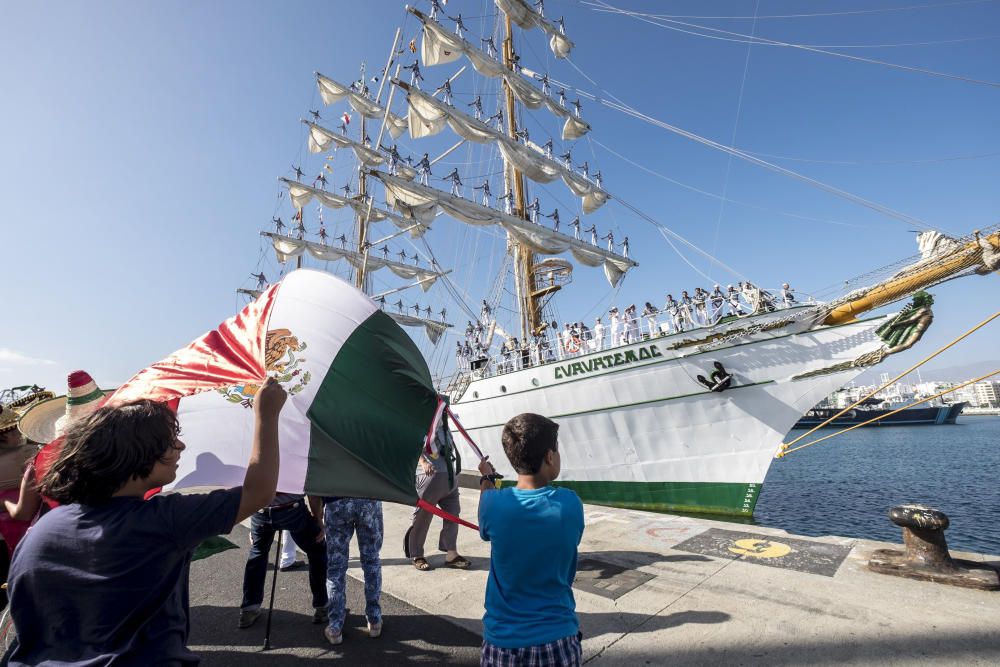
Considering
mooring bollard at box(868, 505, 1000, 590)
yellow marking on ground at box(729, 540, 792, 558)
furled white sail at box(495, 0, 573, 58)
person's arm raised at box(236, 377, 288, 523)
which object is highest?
furled white sail at box(495, 0, 573, 58)

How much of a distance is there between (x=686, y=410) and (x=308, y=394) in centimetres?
1038

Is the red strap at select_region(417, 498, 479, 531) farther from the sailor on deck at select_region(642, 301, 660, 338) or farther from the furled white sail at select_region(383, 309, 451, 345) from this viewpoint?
the furled white sail at select_region(383, 309, 451, 345)

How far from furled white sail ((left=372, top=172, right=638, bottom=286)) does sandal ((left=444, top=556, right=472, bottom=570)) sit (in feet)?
50.7

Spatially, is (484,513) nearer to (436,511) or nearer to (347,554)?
(436,511)

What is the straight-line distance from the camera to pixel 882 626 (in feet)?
10.6

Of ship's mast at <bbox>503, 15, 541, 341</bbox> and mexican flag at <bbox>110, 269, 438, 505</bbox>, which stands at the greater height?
ship's mast at <bbox>503, 15, 541, 341</bbox>

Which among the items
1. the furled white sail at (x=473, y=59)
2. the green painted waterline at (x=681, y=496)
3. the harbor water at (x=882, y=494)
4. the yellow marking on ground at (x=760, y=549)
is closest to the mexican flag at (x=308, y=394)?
the yellow marking on ground at (x=760, y=549)

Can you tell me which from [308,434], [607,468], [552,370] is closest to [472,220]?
[552,370]

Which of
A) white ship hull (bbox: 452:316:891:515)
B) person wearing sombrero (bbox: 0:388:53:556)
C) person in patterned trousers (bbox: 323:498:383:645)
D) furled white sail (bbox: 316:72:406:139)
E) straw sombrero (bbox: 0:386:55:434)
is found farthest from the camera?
furled white sail (bbox: 316:72:406:139)

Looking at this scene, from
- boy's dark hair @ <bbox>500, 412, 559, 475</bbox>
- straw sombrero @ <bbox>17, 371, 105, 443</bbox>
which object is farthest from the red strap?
straw sombrero @ <bbox>17, 371, 105, 443</bbox>

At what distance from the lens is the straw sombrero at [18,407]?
279cm

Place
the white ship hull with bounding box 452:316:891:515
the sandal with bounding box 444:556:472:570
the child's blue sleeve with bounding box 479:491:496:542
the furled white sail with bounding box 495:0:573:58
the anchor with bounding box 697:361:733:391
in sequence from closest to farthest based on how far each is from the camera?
the child's blue sleeve with bounding box 479:491:496:542
the sandal with bounding box 444:556:472:570
the white ship hull with bounding box 452:316:891:515
the anchor with bounding box 697:361:733:391
the furled white sail with bounding box 495:0:573:58

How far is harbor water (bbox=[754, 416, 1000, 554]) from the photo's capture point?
11.7 m

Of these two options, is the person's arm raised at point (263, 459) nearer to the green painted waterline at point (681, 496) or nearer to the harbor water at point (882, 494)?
the green painted waterline at point (681, 496)
